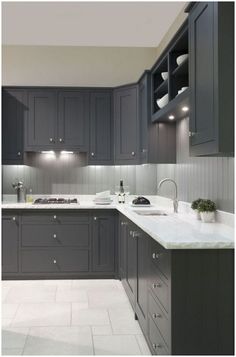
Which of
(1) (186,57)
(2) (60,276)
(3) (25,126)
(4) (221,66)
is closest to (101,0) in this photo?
(1) (186,57)

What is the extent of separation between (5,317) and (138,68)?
3.86 metres

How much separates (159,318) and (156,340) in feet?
0.66

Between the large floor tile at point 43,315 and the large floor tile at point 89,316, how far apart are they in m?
0.06

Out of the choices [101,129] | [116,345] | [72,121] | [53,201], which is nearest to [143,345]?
[116,345]

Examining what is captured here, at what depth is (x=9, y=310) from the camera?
412 cm

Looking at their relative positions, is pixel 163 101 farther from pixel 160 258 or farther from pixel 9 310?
pixel 9 310

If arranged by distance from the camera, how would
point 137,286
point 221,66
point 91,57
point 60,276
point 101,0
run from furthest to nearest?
point 91,57 < point 60,276 < point 101,0 < point 137,286 < point 221,66

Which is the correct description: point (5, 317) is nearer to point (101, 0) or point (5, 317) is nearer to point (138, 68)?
point (101, 0)

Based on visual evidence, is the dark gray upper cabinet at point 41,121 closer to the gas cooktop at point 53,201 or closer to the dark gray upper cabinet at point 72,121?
Result: the dark gray upper cabinet at point 72,121

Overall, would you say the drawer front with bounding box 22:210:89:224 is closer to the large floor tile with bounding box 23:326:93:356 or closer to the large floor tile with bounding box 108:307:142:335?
the large floor tile with bounding box 108:307:142:335

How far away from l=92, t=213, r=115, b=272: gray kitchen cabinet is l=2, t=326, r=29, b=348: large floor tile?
1912 millimetres

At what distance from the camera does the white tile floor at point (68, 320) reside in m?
3.23

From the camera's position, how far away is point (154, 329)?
9.47 ft

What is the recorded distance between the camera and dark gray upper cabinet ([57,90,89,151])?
5.78 metres
